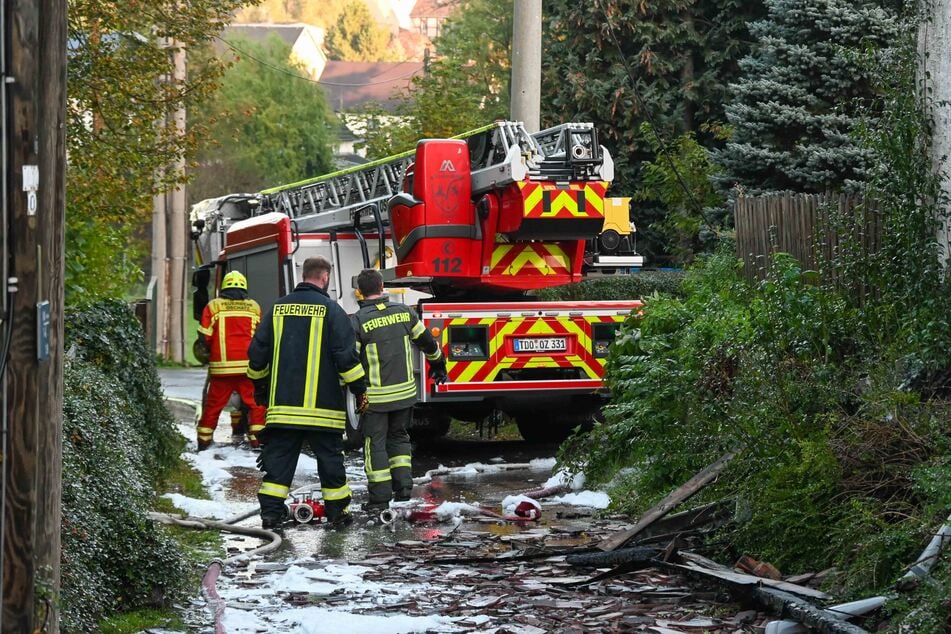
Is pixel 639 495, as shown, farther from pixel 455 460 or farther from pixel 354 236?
pixel 354 236

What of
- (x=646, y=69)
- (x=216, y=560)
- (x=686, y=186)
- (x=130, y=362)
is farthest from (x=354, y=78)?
(x=216, y=560)

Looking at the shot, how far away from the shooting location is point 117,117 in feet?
45.7

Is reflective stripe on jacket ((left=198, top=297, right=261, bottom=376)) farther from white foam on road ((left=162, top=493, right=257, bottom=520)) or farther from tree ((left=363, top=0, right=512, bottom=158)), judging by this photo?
tree ((left=363, top=0, right=512, bottom=158))

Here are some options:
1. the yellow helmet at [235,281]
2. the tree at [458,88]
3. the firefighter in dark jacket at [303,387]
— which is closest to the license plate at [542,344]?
the yellow helmet at [235,281]

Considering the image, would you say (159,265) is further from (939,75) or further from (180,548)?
(939,75)

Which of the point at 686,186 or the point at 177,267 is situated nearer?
the point at 686,186

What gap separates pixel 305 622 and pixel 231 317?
7.34m

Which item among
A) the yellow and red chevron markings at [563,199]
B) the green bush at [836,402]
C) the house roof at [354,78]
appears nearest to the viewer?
the green bush at [836,402]

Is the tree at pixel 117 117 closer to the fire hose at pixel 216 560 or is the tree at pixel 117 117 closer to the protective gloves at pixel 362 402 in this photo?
the protective gloves at pixel 362 402

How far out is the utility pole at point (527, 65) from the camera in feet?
47.7

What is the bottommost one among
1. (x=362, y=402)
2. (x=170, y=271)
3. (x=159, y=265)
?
(x=362, y=402)

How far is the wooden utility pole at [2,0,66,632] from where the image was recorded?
14.3ft

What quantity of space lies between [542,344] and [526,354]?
0.19m

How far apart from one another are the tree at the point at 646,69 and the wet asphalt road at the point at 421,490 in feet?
30.7
